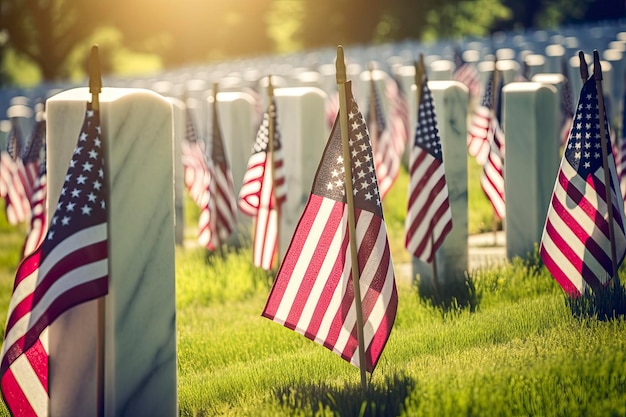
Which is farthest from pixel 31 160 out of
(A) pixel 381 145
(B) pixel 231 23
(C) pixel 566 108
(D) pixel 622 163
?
(B) pixel 231 23

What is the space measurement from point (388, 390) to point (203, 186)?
697cm

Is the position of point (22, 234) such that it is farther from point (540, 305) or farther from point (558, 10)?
point (558, 10)

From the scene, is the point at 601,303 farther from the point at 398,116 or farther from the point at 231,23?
the point at 231,23

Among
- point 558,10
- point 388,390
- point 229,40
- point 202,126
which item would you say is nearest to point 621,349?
point 388,390

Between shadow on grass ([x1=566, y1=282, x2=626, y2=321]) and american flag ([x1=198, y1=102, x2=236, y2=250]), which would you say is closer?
shadow on grass ([x1=566, y1=282, x2=626, y2=321])

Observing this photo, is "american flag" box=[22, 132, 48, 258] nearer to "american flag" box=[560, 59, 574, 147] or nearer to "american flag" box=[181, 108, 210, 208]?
"american flag" box=[181, 108, 210, 208]

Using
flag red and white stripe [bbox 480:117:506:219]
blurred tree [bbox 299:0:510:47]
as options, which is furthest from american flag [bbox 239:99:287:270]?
blurred tree [bbox 299:0:510:47]

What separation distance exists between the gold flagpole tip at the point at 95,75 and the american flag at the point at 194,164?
6.39 metres

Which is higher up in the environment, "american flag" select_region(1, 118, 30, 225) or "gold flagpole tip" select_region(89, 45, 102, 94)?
"gold flagpole tip" select_region(89, 45, 102, 94)

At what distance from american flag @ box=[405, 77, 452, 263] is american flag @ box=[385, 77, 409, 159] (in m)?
6.20

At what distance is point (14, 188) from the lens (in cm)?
1370

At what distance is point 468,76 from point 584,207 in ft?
37.2

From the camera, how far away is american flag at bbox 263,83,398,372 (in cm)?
604

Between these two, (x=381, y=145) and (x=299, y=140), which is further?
(x=381, y=145)
